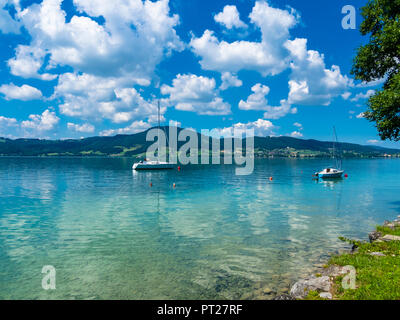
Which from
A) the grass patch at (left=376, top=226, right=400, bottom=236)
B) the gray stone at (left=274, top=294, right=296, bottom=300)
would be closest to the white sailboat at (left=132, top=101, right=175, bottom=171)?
the grass patch at (left=376, top=226, right=400, bottom=236)

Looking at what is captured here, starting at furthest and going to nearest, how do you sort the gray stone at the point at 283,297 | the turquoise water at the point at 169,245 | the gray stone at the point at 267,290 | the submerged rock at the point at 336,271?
the turquoise water at the point at 169,245, the gray stone at the point at 267,290, the submerged rock at the point at 336,271, the gray stone at the point at 283,297

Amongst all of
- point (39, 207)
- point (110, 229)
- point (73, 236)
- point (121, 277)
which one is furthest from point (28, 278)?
point (39, 207)

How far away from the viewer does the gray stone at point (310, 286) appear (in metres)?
11.6

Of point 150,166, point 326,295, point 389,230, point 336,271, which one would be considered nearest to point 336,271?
point 336,271

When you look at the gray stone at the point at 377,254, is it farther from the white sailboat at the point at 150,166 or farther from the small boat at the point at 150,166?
the small boat at the point at 150,166

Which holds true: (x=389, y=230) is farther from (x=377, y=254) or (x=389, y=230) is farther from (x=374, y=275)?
(x=374, y=275)

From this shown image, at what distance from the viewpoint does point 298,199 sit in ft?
149

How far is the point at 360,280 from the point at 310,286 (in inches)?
86.8

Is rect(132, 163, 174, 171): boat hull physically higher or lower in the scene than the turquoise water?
higher

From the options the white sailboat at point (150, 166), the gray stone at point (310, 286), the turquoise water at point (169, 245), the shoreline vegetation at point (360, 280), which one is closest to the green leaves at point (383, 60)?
the turquoise water at point (169, 245)

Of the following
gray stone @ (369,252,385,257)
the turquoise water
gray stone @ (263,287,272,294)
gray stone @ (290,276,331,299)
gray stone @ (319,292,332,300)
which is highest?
gray stone @ (369,252,385,257)

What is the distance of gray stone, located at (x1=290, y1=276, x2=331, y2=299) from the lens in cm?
1162

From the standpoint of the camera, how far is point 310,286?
12.1m

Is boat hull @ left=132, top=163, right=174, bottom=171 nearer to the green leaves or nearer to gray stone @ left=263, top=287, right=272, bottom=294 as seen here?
the green leaves
